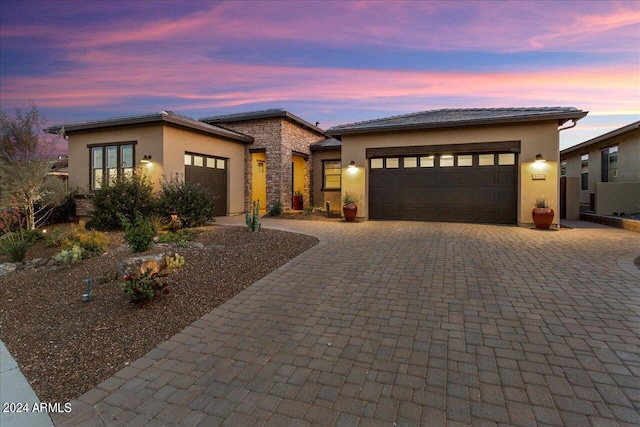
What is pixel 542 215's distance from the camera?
10.7 metres

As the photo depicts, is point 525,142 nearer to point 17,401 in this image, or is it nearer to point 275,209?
point 275,209

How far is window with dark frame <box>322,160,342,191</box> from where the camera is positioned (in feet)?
59.0

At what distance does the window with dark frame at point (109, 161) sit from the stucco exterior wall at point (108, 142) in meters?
0.19

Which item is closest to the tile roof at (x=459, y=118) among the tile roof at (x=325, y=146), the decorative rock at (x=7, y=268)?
the tile roof at (x=325, y=146)

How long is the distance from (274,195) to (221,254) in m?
9.48

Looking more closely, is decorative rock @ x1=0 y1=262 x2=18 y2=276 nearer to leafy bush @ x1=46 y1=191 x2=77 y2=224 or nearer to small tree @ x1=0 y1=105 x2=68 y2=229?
small tree @ x1=0 y1=105 x2=68 y2=229

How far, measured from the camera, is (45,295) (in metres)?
5.02

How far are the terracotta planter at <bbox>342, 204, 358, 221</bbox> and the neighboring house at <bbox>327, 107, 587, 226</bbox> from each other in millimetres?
599

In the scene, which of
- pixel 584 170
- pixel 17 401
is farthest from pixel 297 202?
pixel 584 170

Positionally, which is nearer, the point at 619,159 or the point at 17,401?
the point at 17,401

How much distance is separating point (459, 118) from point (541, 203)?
13.6 feet

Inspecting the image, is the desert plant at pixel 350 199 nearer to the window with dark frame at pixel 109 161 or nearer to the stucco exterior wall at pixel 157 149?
the stucco exterior wall at pixel 157 149

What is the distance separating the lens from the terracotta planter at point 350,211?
13.0 m

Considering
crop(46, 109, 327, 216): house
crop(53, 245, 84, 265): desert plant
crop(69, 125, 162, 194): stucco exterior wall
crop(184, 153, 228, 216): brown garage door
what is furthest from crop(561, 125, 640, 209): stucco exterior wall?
crop(53, 245, 84, 265): desert plant
